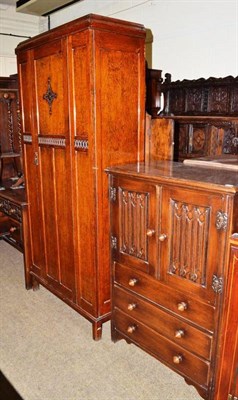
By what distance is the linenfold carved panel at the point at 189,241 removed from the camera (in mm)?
1567

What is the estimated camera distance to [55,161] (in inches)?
94.5

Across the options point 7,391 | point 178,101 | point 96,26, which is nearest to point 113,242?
point 7,391

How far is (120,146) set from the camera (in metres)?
2.13

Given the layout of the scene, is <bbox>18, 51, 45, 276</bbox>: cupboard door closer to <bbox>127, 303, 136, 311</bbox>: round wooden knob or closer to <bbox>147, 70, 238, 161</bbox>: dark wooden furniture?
<bbox>127, 303, 136, 311</bbox>: round wooden knob

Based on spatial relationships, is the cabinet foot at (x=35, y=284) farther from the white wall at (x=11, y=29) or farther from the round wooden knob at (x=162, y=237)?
the white wall at (x=11, y=29)

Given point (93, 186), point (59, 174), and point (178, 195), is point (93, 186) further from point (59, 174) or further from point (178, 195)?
point (178, 195)

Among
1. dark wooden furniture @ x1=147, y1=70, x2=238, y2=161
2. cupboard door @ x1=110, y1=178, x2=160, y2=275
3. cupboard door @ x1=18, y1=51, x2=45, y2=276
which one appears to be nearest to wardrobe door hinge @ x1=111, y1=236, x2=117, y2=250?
cupboard door @ x1=110, y1=178, x2=160, y2=275

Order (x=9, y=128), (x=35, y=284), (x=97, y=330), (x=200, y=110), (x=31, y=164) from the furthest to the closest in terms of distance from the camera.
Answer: (x=200, y=110)
(x=9, y=128)
(x=35, y=284)
(x=31, y=164)
(x=97, y=330)

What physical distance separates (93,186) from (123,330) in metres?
0.97

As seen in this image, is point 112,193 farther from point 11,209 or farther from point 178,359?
point 11,209

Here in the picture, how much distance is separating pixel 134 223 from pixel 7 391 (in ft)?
3.95

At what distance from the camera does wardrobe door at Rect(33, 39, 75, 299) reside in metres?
2.20

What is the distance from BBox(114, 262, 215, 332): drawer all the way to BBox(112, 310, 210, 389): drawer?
204 mm

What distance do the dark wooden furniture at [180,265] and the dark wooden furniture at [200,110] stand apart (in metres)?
1.94
